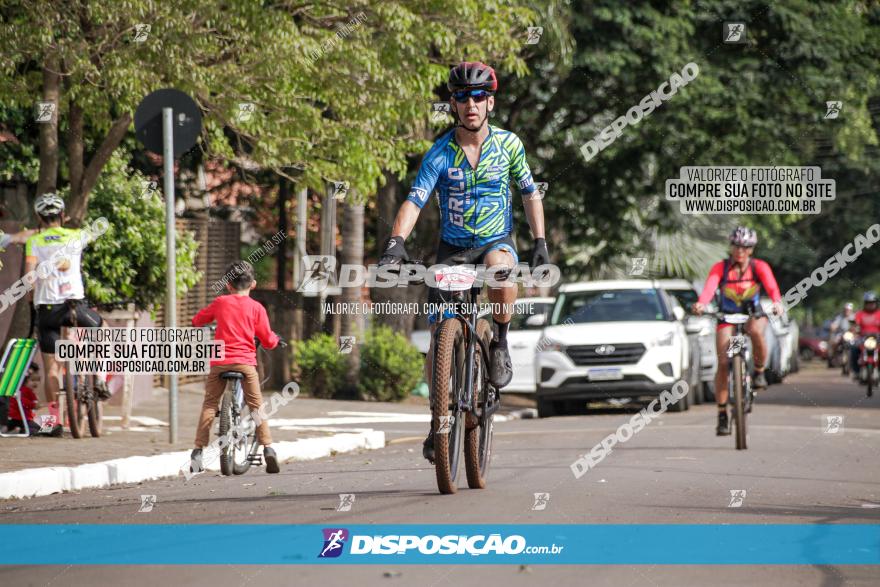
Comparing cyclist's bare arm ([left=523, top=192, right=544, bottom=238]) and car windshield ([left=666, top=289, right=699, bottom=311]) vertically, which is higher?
cyclist's bare arm ([left=523, top=192, right=544, bottom=238])

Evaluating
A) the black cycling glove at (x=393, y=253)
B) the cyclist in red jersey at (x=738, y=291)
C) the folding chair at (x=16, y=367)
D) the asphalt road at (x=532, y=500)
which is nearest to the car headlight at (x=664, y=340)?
the asphalt road at (x=532, y=500)

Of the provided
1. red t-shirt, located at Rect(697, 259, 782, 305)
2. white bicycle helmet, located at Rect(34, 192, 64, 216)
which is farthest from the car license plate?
white bicycle helmet, located at Rect(34, 192, 64, 216)

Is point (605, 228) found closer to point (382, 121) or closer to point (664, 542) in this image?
point (382, 121)

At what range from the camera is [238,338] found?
10773mm

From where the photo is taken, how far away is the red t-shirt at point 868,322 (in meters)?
26.9

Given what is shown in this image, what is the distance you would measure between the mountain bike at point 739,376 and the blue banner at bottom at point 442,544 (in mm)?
5734

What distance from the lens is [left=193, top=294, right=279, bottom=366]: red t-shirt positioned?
35.2 ft

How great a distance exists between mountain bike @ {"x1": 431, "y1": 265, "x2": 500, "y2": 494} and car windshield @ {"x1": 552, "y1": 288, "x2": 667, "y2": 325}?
39.4 ft

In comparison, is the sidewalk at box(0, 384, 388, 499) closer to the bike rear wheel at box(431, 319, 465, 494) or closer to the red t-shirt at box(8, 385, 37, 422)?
the red t-shirt at box(8, 385, 37, 422)

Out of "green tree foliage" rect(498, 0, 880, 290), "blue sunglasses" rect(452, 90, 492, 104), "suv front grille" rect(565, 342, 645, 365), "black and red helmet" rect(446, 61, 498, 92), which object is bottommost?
"suv front grille" rect(565, 342, 645, 365)

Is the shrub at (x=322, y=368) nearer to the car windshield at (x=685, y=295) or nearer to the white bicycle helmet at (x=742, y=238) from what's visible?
the car windshield at (x=685, y=295)

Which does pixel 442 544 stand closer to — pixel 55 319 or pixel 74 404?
pixel 74 404

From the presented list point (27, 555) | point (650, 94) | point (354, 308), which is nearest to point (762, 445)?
point (27, 555)

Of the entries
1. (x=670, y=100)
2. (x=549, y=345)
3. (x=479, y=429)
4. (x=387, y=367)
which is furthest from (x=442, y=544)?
(x=670, y=100)
